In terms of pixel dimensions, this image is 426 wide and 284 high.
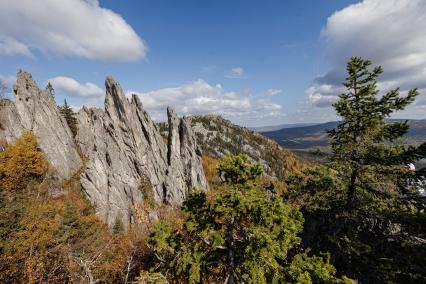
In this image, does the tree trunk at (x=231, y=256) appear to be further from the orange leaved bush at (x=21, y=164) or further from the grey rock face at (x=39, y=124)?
the grey rock face at (x=39, y=124)

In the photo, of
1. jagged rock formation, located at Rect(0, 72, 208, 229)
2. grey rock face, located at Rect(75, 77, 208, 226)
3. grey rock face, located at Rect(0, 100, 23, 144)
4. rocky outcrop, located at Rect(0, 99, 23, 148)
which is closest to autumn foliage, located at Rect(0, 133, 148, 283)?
rocky outcrop, located at Rect(0, 99, 23, 148)

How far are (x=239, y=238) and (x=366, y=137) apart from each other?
10034 mm

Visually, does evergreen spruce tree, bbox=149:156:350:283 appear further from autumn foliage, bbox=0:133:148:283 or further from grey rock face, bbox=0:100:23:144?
grey rock face, bbox=0:100:23:144

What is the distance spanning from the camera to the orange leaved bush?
135 feet

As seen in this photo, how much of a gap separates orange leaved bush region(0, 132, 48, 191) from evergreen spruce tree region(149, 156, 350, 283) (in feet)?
119

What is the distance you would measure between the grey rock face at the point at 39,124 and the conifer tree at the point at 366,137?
192ft

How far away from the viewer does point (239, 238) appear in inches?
645

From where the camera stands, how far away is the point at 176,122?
315ft

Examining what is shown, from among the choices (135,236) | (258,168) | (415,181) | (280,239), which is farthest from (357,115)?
(135,236)

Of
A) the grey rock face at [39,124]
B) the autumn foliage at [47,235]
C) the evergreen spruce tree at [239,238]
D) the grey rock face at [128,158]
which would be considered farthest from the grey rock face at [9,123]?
the evergreen spruce tree at [239,238]

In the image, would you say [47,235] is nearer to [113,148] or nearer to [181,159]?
[113,148]

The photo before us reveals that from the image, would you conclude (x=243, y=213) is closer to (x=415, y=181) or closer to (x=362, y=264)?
(x=362, y=264)

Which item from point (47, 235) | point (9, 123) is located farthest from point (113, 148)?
point (47, 235)

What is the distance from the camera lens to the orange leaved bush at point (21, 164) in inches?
1624
